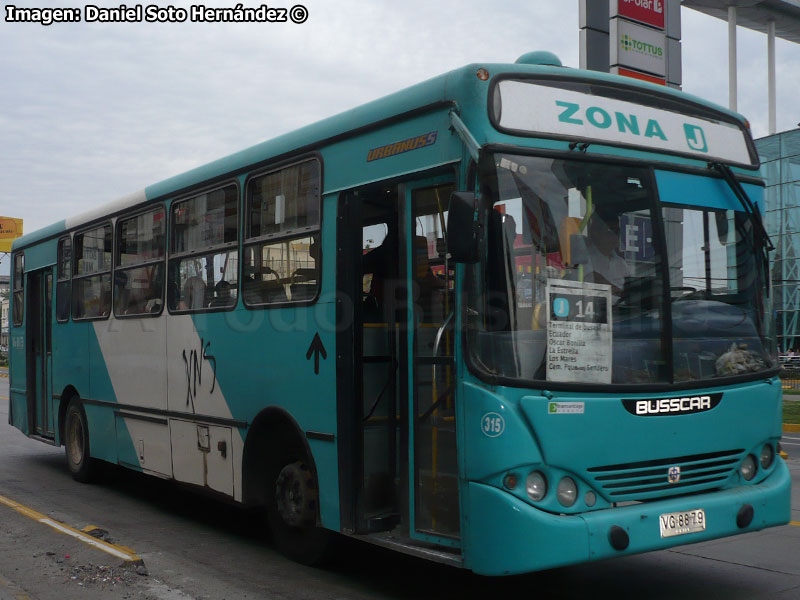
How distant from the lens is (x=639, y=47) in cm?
1773

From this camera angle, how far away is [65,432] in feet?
38.3

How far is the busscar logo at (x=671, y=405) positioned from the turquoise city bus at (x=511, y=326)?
0.05 ft

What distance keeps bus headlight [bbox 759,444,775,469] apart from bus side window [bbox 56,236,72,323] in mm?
8515

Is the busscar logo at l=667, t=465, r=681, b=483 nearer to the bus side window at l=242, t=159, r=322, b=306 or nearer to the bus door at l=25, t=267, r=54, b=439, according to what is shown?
the bus side window at l=242, t=159, r=322, b=306

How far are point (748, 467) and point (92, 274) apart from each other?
25.2 feet

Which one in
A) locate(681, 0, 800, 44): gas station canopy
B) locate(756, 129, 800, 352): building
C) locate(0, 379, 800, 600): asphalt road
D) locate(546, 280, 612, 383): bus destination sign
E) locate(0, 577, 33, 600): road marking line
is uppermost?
locate(681, 0, 800, 44): gas station canopy

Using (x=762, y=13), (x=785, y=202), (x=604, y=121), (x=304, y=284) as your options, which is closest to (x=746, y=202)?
(x=604, y=121)

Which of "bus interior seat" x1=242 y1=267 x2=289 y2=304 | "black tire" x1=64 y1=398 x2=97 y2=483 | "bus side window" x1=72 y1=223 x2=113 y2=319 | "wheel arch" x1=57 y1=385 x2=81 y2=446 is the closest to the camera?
"bus interior seat" x1=242 y1=267 x2=289 y2=304

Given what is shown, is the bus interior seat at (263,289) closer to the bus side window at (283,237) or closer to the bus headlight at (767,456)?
the bus side window at (283,237)

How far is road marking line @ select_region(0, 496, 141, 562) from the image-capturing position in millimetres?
6750

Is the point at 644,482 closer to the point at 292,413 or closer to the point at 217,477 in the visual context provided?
the point at 292,413

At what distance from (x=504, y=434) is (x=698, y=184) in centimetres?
207

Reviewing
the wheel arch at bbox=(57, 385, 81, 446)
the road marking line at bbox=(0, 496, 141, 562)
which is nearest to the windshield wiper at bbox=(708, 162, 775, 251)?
the road marking line at bbox=(0, 496, 141, 562)

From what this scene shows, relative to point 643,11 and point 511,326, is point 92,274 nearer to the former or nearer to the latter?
point 511,326
